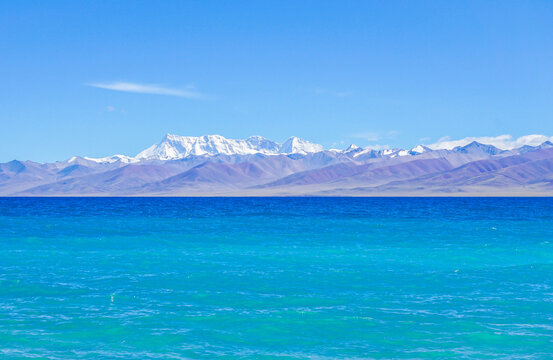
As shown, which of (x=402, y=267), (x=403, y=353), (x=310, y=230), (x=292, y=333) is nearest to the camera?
(x=403, y=353)

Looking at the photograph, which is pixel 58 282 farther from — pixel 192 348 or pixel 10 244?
pixel 10 244

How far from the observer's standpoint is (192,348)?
16438 millimetres

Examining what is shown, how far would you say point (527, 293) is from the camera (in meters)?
23.3

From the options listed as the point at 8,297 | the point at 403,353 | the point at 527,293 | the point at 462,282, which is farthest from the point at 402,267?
the point at 8,297

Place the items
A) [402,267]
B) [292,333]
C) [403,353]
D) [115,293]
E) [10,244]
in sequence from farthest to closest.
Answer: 1. [10,244]
2. [402,267]
3. [115,293]
4. [292,333]
5. [403,353]

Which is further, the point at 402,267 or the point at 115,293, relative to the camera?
the point at 402,267

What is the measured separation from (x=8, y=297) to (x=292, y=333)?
10790 mm

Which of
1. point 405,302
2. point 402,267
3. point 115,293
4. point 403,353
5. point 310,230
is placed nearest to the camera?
point 403,353

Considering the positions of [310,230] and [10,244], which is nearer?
[10,244]

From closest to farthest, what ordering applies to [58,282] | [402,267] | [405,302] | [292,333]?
[292,333]
[405,302]
[58,282]
[402,267]

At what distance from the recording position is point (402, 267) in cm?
3034

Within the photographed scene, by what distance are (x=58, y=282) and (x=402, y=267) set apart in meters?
15.3

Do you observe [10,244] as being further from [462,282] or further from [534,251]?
[534,251]

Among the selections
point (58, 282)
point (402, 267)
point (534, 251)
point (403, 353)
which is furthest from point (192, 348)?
point (534, 251)
